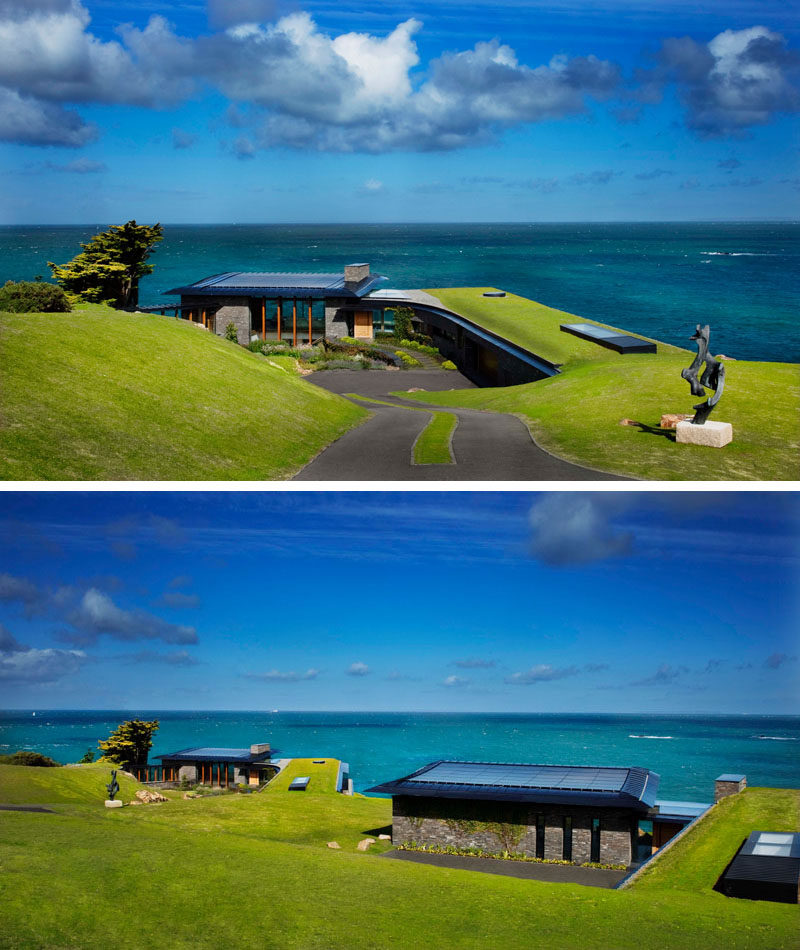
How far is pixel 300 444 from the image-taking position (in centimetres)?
1266

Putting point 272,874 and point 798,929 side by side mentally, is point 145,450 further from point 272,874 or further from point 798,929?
point 798,929

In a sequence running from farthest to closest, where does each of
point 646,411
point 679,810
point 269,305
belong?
point 269,305 < point 646,411 < point 679,810

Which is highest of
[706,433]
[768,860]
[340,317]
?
[340,317]

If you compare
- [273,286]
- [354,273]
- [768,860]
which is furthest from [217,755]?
[354,273]

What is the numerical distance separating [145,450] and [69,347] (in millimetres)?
3134

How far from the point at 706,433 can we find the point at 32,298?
11.2 meters

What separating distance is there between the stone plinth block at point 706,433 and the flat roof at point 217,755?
851 cm

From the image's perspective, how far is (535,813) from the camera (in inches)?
494

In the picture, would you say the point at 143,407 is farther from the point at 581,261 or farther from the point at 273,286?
the point at 581,261

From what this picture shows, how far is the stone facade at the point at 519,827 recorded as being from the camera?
12.3 m

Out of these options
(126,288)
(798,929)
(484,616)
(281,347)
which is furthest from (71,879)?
(126,288)

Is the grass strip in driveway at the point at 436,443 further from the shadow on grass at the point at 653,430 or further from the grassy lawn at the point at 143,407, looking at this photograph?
the shadow on grass at the point at 653,430

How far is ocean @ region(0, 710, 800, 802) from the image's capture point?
1394cm

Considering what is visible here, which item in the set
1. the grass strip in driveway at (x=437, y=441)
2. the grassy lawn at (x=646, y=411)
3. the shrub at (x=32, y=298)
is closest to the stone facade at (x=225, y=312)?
the shrub at (x=32, y=298)
